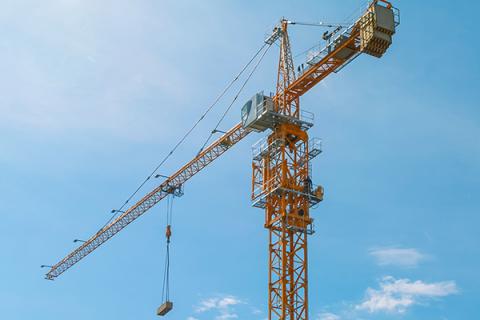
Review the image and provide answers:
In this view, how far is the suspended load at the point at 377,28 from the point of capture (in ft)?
203

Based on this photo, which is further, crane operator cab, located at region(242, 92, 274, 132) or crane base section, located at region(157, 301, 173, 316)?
crane base section, located at region(157, 301, 173, 316)

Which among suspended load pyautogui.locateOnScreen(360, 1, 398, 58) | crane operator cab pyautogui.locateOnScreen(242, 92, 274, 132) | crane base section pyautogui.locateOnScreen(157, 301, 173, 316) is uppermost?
suspended load pyautogui.locateOnScreen(360, 1, 398, 58)

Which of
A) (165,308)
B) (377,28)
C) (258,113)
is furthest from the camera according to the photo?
(165,308)

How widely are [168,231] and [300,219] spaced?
1992 centimetres

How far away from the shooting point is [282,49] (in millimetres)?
75000

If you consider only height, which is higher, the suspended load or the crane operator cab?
the suspended load

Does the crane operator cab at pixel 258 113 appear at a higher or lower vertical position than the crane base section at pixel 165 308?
higher

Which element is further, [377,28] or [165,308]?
[165,308]

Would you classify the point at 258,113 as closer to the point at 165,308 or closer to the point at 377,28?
the point at 377,28

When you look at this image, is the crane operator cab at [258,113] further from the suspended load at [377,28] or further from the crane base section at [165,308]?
the crane base section at [165,308]

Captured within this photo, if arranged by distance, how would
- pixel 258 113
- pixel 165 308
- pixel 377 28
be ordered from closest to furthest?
pixel 377 28, pixel 258 113, pixel 165 308

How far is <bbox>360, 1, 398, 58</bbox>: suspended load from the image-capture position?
61906 millimetres

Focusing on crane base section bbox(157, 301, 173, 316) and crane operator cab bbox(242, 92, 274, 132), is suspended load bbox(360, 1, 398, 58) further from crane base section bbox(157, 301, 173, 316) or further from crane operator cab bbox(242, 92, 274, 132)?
crane base section bbox(157, 301, 173, 316)

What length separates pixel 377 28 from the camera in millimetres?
61875
